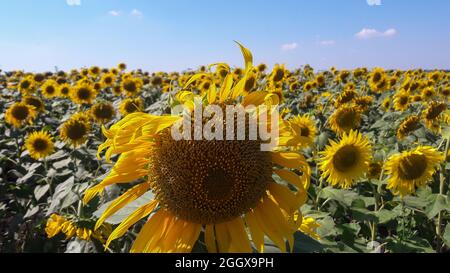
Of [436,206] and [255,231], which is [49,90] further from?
[255,231]

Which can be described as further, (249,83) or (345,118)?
(345,118)

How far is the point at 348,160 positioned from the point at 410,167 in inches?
19.6

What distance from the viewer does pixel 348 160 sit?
11.2ft

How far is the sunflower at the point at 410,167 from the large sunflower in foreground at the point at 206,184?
214 centimetres

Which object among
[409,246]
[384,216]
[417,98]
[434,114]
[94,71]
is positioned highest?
[94,71]

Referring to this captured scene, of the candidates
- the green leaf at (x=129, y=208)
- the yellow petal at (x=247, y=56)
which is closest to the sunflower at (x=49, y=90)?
the green leaf at (x=129, y=208)

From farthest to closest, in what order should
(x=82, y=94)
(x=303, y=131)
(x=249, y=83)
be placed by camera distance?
(x=82, y=94)
(x=303, y=131)
(x=249, y=83)

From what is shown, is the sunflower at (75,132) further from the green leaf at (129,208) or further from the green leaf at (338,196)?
the green leaf at (129,208)

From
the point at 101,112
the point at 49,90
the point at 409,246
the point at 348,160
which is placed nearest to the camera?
the point at 409,246

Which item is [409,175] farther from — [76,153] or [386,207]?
[76,153]

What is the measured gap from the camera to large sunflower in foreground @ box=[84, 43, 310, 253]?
1.36 meters

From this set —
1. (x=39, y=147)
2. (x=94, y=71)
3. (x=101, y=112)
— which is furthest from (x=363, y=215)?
(x=94, y=71)

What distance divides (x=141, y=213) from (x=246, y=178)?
418 mm

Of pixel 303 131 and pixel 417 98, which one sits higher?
pixel 417 98
